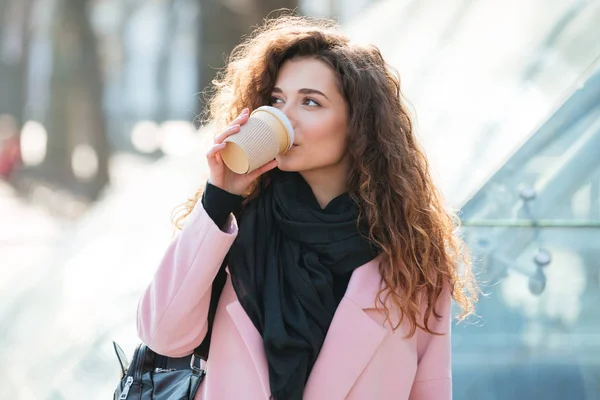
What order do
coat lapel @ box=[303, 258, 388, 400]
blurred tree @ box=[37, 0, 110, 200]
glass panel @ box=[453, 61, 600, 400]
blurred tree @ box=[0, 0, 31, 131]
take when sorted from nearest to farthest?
coat lapel @ box=[303, 258, 388, 400] → glass panel @ box=[453, 61, 600, 400] → blurred tree @ box=[37, 0, 110, 200] → blurred tree @ box=[0, 0, 31, 131]

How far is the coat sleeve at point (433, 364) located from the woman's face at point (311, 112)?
45cm

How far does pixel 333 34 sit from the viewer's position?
1938 millimetres

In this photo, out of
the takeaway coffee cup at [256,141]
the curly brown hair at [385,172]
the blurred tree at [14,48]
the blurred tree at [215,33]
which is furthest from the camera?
the blurred tree at [14,48]

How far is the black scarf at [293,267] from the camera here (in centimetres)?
171

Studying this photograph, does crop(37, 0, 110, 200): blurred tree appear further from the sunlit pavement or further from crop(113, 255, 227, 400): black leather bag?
crop(113, 255, 227, 400): black leather bag

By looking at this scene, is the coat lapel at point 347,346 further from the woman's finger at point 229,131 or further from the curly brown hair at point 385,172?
the woman's finger at point 229,131

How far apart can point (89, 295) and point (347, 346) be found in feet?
5.26

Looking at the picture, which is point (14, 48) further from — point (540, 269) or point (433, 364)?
point (433, 364)

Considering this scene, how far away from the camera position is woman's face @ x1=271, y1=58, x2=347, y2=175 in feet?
5.92

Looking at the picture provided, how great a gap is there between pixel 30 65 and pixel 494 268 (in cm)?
890

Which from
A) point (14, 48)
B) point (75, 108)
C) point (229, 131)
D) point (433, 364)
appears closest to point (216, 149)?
point (229, 131)

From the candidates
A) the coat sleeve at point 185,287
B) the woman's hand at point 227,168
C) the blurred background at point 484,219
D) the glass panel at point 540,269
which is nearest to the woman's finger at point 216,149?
the woman's hand at point 227,168

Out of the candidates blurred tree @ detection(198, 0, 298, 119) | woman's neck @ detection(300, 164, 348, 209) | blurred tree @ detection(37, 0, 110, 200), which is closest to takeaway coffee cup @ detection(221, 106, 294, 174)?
woman's neck @ detection(300, 164, 348, 209)

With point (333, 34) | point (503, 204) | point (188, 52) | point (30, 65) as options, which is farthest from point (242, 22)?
point (333, 34)
